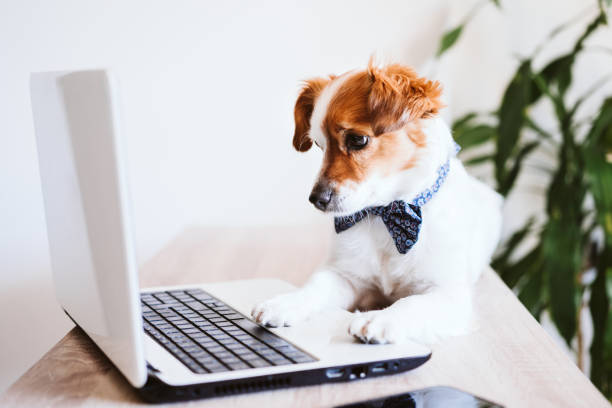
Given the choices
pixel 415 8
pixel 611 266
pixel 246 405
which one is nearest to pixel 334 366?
pixel 246 405

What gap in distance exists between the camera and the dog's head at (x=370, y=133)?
0.97 metres

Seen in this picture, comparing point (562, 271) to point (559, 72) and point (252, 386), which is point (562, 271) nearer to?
point (559, 72)

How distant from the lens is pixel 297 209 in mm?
1948

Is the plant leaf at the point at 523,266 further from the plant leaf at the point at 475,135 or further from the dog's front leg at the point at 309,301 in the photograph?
the dog's front leg at the point at 309,301

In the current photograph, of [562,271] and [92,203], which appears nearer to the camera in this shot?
[92,203]

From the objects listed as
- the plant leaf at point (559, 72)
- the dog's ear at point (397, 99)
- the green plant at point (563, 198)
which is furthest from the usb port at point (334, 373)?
the plant leaf at point (559, 72)

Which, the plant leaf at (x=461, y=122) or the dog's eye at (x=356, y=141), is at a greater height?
the dog's eye at (x=356, y=141)

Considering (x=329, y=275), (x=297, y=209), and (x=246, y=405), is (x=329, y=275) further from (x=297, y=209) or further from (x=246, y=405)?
(x=297, y=209)

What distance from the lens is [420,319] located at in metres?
0.89

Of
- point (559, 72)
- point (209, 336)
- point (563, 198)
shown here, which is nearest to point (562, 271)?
point (563, 198)

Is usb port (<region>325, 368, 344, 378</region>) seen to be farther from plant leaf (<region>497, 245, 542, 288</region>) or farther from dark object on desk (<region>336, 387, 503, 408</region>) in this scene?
plant leaf (<region>497, 245, 542, 288</region>)

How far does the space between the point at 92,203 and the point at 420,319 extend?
51 cm

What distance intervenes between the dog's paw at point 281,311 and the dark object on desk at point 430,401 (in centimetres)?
24

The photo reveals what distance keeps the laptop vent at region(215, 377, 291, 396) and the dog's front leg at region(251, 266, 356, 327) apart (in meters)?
0.18
